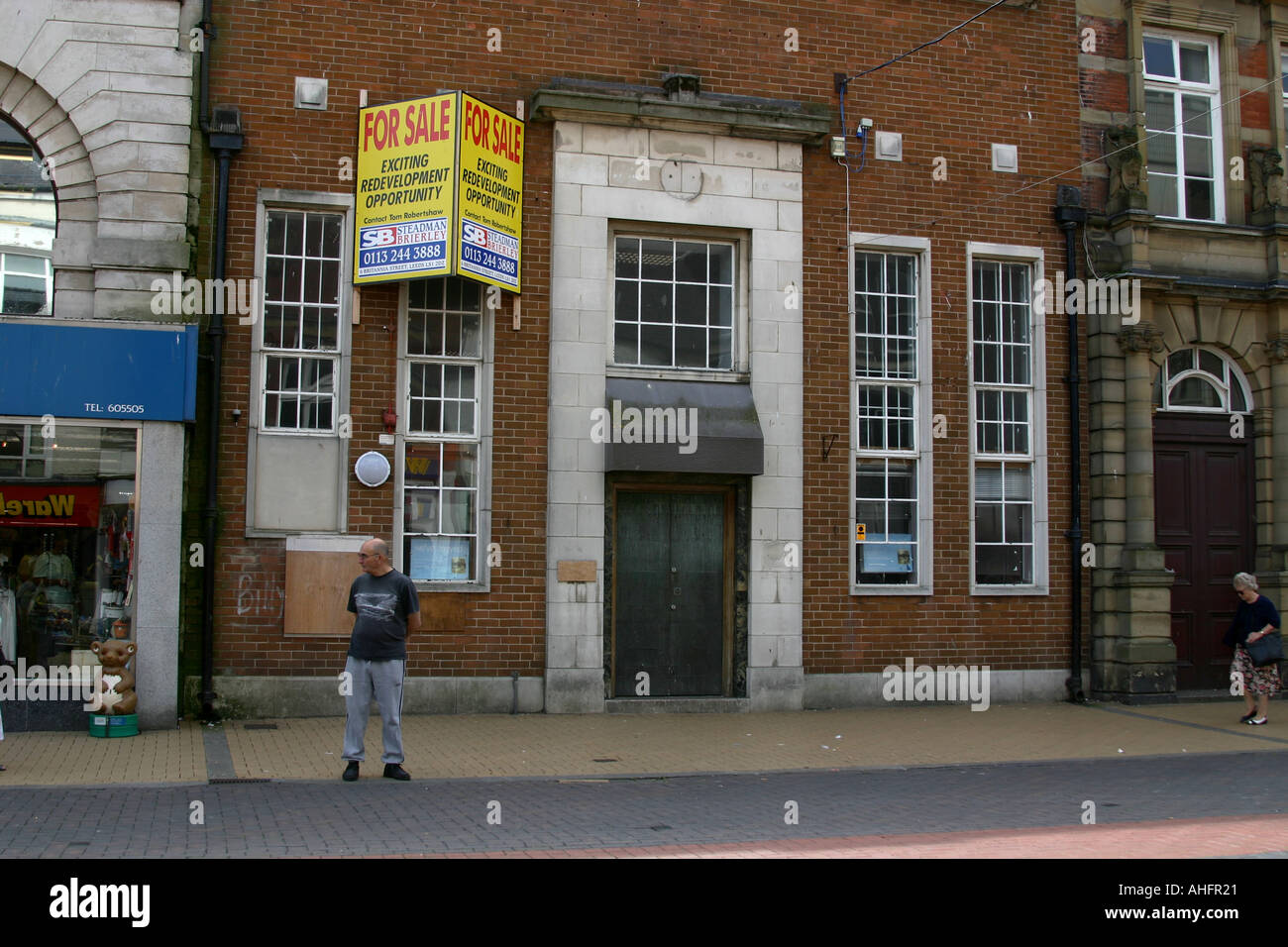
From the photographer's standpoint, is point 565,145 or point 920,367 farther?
point 920,367

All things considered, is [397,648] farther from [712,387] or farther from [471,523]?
[712,387]

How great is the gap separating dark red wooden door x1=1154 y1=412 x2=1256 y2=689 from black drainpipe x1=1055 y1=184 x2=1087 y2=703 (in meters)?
1.17

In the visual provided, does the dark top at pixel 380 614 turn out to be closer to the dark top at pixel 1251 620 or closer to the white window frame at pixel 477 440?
the white window frame at pixel 477 440

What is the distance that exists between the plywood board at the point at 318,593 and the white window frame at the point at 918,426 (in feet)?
18.8

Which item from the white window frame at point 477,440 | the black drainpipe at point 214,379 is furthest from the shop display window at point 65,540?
the white window frame at point 477,440

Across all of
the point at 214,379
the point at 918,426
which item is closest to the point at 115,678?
the point at 214,379

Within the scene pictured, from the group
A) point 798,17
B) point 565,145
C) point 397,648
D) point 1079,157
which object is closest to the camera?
point 397,648

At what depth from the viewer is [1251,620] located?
528 inches

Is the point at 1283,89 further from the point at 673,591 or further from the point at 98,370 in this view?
the point at 98,370

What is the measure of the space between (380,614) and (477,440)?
4.02 meters

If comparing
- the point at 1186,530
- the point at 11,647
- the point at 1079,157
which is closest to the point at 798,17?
the point at 1079,157

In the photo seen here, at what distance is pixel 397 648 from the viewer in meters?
9.60

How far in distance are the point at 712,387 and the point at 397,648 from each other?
561 cm

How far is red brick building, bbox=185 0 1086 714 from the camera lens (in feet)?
41.8
